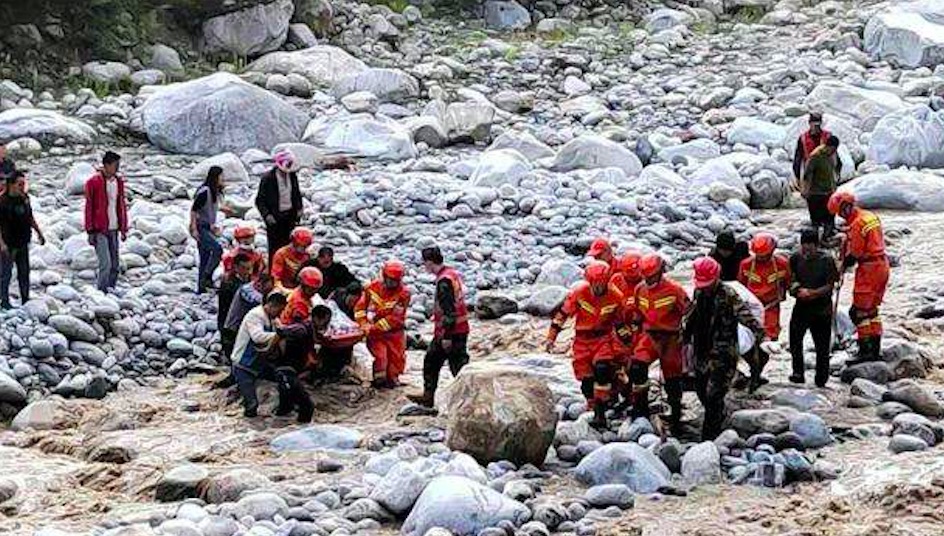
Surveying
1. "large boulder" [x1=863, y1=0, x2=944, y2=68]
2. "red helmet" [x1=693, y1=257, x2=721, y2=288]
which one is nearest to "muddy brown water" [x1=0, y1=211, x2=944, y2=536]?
"red helmet" [x1=693, y1=257, x2=721, y2=288]

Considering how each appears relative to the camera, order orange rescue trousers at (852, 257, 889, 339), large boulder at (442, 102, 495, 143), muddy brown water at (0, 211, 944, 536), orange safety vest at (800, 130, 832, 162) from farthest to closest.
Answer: large boulder at (442, 102, 495, 143), orange safety vest at (800, 130, 832, 162), orange rescue trousers at (852, 257, 889, 339), muddy brown water at (0, 211, 944, 536)

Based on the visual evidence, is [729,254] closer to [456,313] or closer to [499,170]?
[456,313]

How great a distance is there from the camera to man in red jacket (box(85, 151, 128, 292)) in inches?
528

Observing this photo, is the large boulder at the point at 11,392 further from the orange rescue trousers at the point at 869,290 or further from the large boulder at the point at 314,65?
the large boulder at the point at 314,65

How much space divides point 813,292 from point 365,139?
10791 millimetres

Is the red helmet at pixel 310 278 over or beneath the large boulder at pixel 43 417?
over

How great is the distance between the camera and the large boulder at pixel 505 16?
29.5 metres

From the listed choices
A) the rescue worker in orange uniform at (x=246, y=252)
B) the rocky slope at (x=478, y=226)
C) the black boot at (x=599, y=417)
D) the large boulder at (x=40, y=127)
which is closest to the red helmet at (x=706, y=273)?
the rocky slope at (x=478, y=226)

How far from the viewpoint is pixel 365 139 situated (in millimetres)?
20484

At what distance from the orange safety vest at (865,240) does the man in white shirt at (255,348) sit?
4086 mm

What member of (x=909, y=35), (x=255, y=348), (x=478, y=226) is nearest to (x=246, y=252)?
(x=255, y=348)

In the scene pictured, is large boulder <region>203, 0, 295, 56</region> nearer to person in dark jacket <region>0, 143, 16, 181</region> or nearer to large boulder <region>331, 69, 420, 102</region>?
large boulder <region>331, 69, 420, 102</region>

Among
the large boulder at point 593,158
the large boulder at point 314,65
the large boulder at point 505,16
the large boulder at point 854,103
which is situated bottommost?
the large boulder at point 593,158

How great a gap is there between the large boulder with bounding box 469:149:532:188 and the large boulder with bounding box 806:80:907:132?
18.8ft
